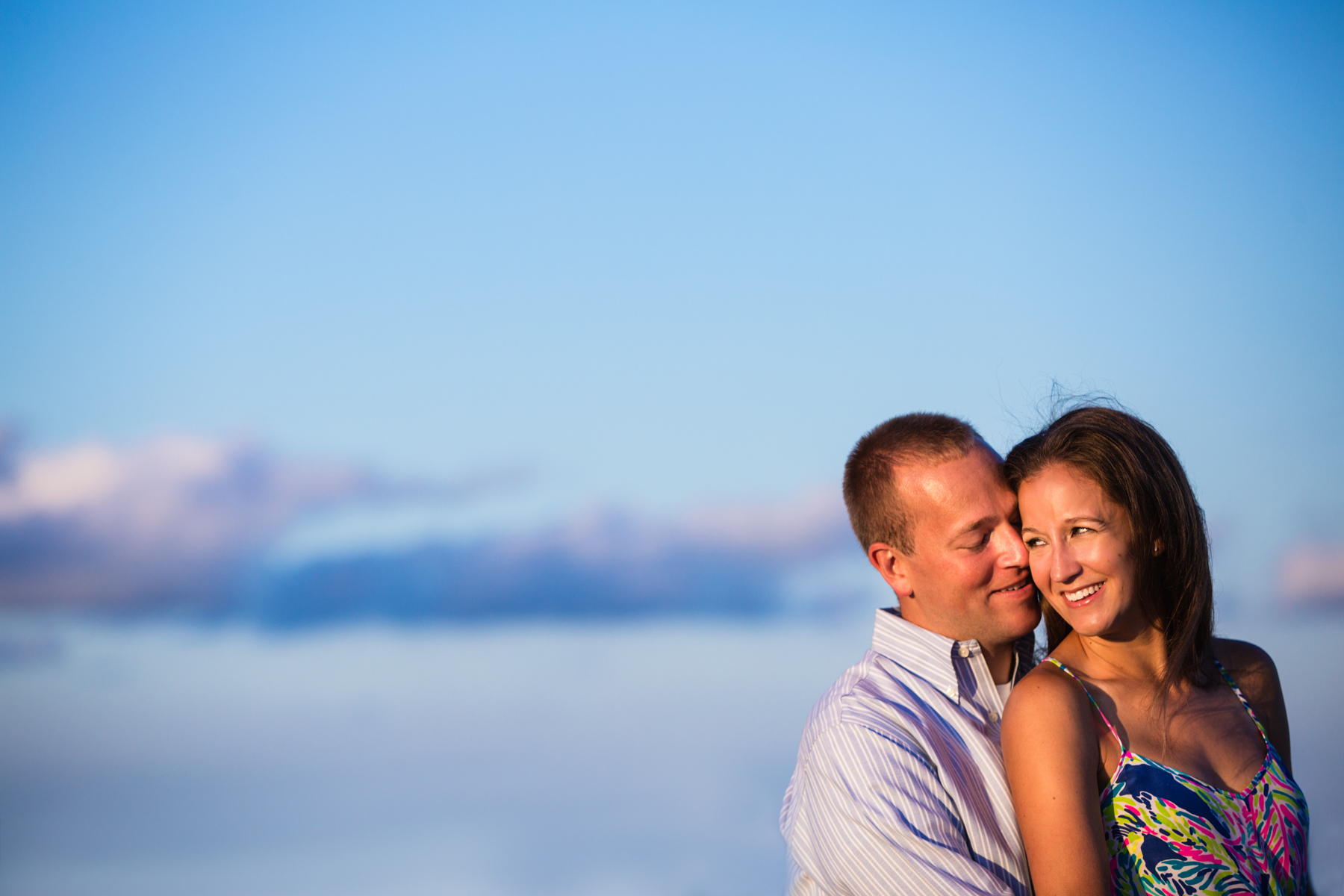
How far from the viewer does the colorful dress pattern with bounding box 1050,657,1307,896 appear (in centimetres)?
318

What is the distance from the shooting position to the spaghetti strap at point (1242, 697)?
→ 144 inches

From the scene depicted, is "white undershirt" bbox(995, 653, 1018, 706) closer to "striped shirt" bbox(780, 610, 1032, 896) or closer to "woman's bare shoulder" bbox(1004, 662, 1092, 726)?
"striped shirt" bbox(780, 610, 1032, 896)

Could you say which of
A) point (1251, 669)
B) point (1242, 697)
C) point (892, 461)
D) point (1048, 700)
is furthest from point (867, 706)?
point (1251, 669)

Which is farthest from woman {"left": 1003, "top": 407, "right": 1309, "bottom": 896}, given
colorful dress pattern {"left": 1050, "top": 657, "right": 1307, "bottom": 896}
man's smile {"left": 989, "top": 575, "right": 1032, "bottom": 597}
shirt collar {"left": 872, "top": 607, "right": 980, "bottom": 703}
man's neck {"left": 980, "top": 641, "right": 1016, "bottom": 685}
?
shirt collar {"left": 872, "top": 607, "right": 980, "bottom": 703}

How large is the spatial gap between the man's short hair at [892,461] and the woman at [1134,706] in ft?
0.98

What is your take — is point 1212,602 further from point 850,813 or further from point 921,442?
point 850,813


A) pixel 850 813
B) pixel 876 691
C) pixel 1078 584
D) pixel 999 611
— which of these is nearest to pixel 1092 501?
pixel 1078 584

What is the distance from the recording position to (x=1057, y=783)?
10.4 feet

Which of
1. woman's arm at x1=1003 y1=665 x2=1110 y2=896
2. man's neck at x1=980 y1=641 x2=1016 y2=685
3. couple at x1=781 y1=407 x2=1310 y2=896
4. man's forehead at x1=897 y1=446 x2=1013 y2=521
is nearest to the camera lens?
woman's arm at x1=1003 y1=665 x2=1110 y2=896

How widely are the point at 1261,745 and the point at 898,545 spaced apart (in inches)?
55.5

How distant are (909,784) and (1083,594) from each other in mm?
862

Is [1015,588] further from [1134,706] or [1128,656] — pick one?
[1134,706]

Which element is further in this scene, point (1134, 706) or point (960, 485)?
point (960, 485)

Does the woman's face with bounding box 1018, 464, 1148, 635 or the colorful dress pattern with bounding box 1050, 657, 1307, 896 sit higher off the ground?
the woman's face with bounding box 1018, 464, 1148, 635
